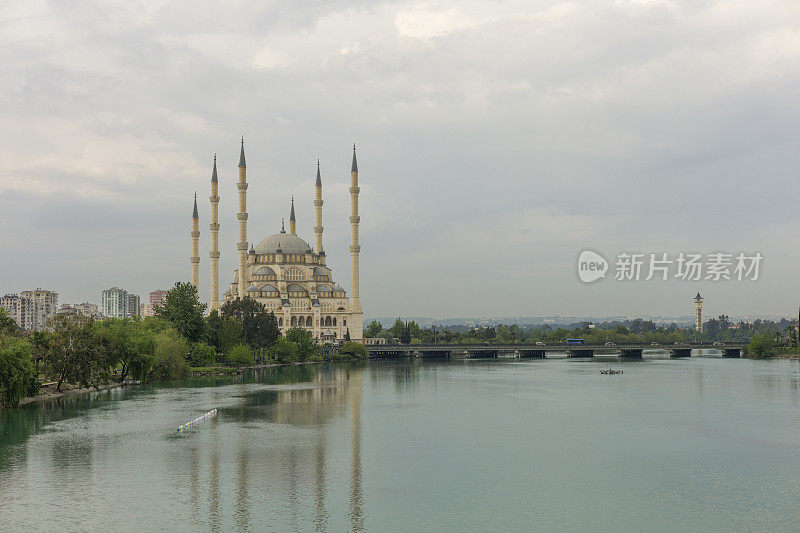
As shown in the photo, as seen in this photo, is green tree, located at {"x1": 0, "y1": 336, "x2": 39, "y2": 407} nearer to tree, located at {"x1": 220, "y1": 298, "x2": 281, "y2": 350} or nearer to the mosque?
tree, located at {"x1": 220, "y1": 298, "x2": 281, "y2": 350}

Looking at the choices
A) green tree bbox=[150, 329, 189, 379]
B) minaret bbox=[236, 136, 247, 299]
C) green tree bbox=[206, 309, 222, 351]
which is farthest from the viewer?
minaret bbox=[236, 136, 247, 299]

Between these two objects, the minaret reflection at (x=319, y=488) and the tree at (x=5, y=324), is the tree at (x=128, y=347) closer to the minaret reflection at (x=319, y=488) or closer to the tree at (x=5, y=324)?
the tree at (x=5, y=324)

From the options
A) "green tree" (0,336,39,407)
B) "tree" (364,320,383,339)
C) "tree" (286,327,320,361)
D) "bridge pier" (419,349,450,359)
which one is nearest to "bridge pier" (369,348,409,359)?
"bridge pier" (419,349,450,359)

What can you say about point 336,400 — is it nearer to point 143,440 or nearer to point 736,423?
point 143,440

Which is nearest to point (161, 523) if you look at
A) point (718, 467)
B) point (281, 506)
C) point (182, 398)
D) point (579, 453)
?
point (281, 506)

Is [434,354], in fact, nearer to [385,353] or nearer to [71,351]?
[385,353]

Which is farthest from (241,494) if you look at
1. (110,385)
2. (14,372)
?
(110,385)

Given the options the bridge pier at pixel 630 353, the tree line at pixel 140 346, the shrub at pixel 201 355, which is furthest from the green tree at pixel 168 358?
the bridge pier at pixel 630 353
